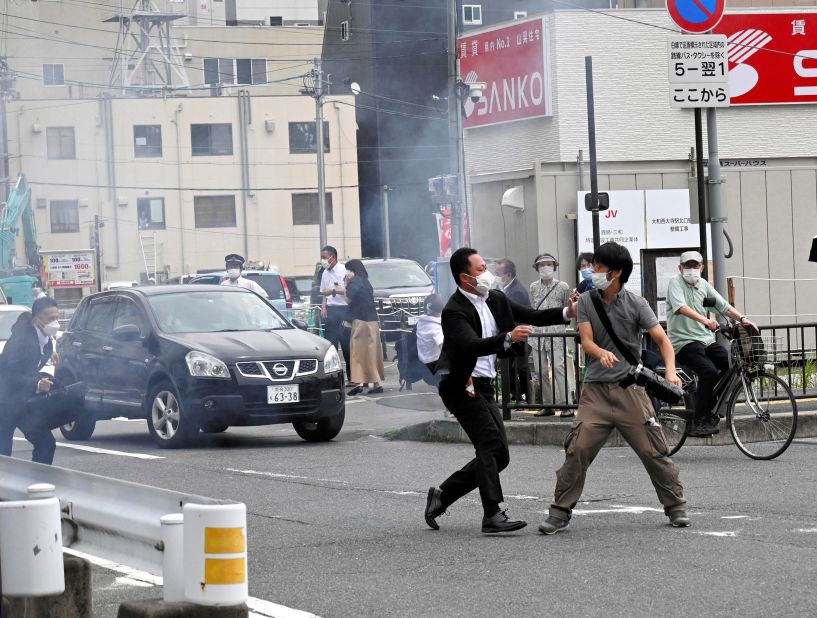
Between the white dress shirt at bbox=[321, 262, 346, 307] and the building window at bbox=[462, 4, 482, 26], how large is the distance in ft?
71.1

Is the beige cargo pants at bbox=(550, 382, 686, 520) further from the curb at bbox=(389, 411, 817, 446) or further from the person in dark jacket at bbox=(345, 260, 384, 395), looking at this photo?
the person in dark jacket at bbox=(345, 260, 384, 395)

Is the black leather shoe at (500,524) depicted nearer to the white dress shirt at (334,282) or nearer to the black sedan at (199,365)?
the black sedan at (199,365)

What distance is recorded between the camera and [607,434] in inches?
328

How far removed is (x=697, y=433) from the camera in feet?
37.7

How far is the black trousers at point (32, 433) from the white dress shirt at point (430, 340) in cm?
291

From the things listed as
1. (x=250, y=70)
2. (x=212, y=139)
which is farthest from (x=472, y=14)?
(x=212, y=139)

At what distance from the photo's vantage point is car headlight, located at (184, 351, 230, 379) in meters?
13.0

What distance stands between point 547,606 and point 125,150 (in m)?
6.47

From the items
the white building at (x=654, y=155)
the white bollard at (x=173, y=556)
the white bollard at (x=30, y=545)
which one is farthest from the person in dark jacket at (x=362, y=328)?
the white bollard at (x=173, y=556)

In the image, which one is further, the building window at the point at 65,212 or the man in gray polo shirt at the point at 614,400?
the building window at the point at 65,212

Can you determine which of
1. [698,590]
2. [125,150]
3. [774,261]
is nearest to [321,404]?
[125,150]

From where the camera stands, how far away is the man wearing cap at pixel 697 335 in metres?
11.4

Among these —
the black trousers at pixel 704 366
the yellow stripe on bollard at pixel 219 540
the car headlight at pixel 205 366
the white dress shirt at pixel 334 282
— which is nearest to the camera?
the yellow stripe on bollard at pixel 219 540

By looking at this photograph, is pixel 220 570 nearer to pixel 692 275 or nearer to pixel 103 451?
pixel 692 275
